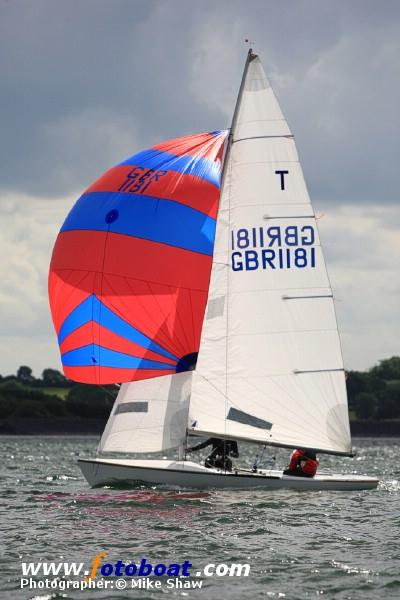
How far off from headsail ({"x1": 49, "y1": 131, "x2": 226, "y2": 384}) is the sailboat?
32 millimetres

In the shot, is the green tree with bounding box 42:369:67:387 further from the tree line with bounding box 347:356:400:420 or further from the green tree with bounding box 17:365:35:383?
the tree line with bounding box 347:356:400:420

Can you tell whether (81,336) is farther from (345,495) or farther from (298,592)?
(298,592)

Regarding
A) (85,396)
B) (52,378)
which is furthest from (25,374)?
(85,396)

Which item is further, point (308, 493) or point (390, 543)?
point (308, 493)

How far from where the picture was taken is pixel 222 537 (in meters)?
22.3

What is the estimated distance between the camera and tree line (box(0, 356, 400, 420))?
131 m

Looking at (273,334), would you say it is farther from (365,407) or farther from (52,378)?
(52,378)

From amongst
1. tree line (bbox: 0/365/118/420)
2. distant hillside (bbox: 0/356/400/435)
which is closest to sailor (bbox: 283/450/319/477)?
distant hillside (bbox: 0/356/400/435)

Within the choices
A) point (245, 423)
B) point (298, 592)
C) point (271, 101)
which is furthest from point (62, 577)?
point (271, 101)

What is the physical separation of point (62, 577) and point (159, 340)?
1293 cm

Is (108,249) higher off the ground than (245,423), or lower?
higher

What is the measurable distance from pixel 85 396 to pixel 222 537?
11627 centimetres

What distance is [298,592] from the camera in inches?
674

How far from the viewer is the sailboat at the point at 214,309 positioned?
30.1 metres
